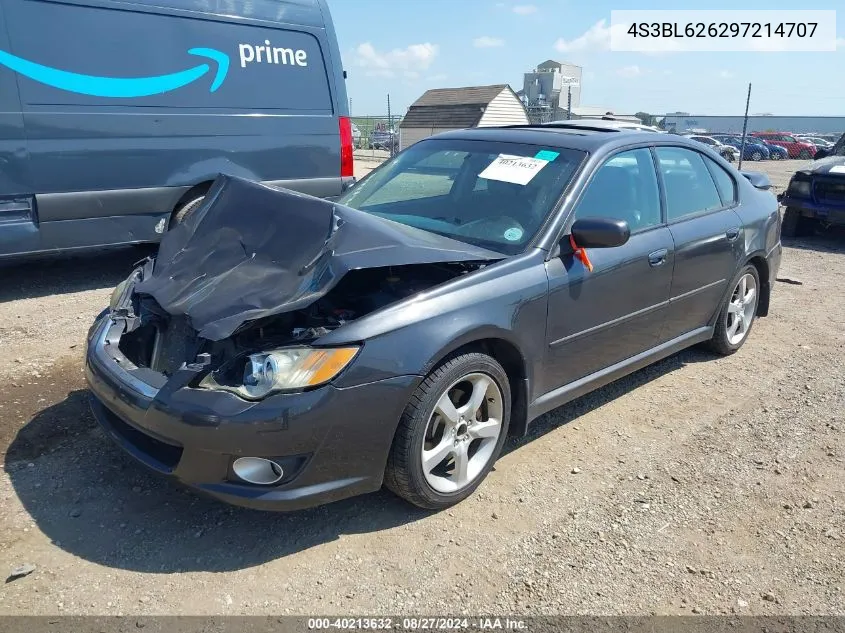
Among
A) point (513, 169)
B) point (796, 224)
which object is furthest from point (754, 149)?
point (513, 169)

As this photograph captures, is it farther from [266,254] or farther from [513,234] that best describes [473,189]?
[266,254]

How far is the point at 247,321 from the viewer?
2.59 metres

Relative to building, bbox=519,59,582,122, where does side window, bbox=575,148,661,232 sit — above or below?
below

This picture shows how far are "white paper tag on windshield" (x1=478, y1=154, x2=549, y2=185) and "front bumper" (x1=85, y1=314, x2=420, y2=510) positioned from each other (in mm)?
1450

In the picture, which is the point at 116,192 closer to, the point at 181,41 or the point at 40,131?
the point at 40,131

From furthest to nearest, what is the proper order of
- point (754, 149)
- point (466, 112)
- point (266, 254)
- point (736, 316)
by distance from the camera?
point (754, 149), point (466, 112), point (736, 316), point (266, 254)

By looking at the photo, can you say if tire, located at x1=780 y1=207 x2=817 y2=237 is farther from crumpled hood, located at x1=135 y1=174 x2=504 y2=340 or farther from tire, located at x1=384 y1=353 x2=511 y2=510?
tire, located at x1=384 y1=353 x2=511 y2=510

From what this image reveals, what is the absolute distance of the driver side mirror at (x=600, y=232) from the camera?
10.3ft

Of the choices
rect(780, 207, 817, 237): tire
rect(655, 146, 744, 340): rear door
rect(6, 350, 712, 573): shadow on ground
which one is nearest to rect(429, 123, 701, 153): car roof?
rect(655, 146, 744, 340): rear door

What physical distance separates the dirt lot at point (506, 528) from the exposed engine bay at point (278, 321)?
2.03 ft

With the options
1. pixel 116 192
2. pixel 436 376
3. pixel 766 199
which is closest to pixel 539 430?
pixel 436 376

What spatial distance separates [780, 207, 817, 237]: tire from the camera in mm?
9867

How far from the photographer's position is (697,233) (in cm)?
412

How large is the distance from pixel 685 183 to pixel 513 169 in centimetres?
133
